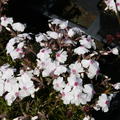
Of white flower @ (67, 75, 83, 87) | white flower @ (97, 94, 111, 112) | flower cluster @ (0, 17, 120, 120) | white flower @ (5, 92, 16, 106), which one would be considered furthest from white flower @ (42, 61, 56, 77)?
white flower @ (97, 94, 111, 112)

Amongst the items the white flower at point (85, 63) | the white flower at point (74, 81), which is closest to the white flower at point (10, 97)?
the white flower at point (74, 81)

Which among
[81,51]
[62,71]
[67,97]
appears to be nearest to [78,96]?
[67,97]

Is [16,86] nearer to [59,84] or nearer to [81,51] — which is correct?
[59,84]

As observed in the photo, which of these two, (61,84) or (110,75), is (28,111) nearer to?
(61,84)

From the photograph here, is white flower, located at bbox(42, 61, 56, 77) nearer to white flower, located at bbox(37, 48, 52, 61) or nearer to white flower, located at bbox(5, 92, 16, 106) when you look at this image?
white flower, located at bbox(37, 48, 52, 61)

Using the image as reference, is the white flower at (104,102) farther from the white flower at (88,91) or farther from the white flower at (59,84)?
the white flower at (59,84)

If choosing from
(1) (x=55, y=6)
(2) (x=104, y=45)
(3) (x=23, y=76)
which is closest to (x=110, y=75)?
(2) (x=104, y=45)

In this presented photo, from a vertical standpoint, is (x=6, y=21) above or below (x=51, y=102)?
above
